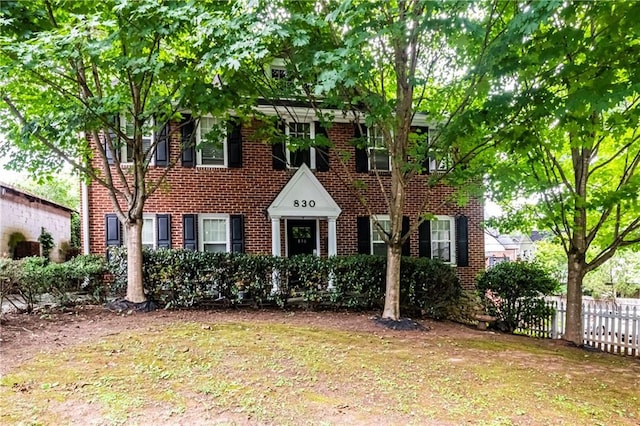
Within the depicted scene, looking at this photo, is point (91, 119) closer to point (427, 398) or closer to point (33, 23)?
point (33, 23)

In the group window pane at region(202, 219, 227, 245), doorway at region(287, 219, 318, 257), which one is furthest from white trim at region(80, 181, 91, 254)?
doorway at region(287, 219, 318, 257)

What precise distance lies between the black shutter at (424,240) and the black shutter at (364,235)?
64.2 inches

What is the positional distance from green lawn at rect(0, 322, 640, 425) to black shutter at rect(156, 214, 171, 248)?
504cm

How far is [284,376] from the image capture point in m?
4.54

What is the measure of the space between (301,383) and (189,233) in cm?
789

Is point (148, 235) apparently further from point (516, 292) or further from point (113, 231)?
point (516, 292)

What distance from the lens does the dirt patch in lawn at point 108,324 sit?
5.35m

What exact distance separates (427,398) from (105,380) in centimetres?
317

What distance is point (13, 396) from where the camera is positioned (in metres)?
3.70

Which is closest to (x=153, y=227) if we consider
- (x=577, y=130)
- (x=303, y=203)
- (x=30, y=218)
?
(x=303, y=203)

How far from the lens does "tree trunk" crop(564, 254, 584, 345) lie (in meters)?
8.35

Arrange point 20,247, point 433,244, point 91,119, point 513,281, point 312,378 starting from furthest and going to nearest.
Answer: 1. point 20,247
2. point 433,244
3. point 513,281
4. point 91,119
5. point 312,378

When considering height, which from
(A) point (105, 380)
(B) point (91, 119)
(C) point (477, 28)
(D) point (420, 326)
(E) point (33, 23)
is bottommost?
(D) point (420, 326)

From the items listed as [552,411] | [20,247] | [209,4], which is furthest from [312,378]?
[20,247]
